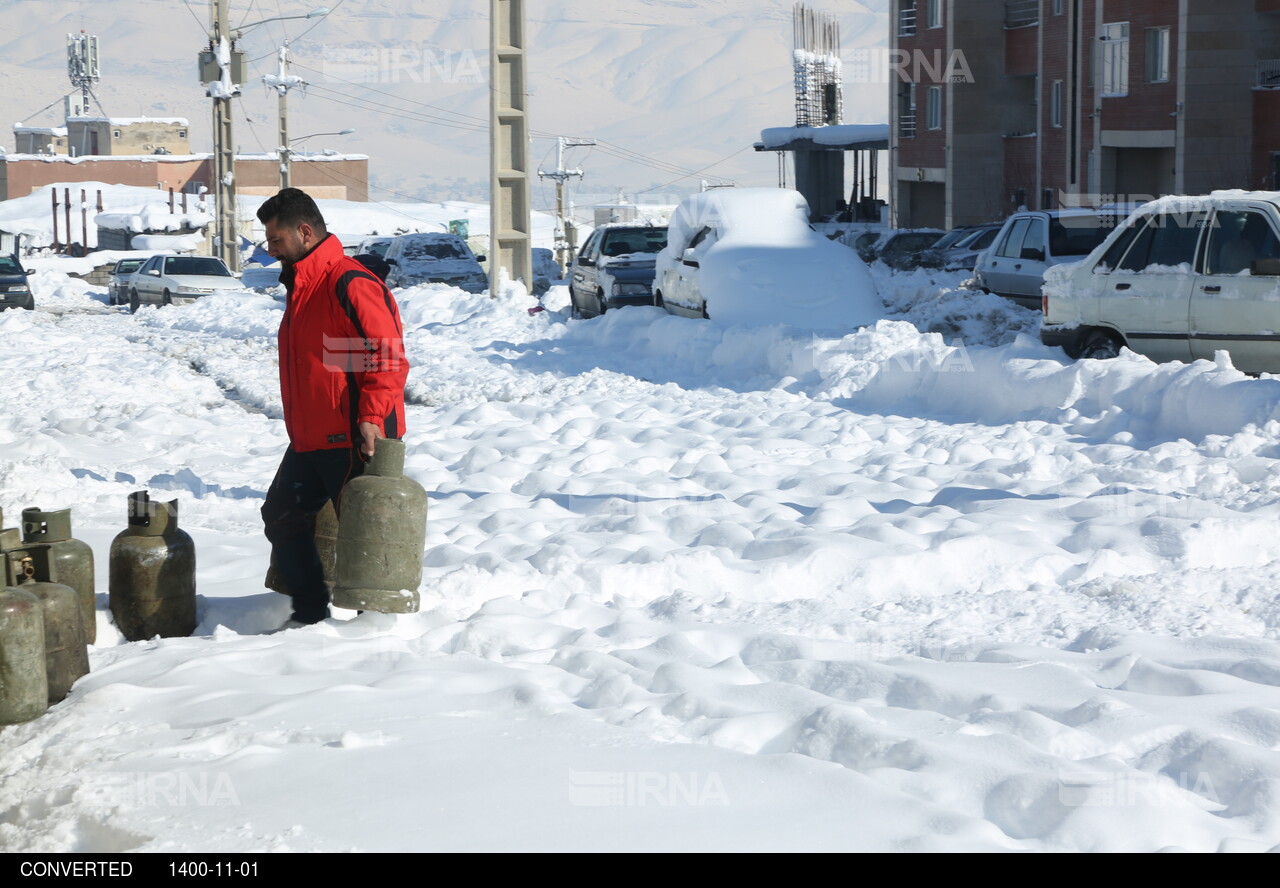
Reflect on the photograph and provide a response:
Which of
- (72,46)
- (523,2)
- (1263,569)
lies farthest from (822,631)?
(72,46)

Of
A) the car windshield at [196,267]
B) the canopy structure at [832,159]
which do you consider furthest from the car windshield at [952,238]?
the canopy structure at [832,159]

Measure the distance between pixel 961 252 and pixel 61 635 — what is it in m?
20.9

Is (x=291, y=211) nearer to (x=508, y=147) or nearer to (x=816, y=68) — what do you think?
(x=508, y=147)

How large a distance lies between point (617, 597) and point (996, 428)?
5152 mm

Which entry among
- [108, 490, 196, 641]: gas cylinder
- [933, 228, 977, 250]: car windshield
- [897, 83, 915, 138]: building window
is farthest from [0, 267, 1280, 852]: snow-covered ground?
[897, 83, 915, 138]: building window

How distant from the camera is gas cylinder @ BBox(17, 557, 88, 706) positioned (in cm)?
511

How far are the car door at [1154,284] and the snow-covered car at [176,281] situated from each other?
24305 millimetres

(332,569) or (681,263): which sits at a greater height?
(681,263)

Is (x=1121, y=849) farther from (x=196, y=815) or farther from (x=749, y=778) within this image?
(x=196, y=815)

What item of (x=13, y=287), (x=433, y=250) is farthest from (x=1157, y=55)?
(x=13, y=287)

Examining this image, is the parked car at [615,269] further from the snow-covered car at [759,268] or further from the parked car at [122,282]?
the parked car at [122,282]

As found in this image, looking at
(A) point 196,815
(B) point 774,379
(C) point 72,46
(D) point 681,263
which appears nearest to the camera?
(A) point 196,815

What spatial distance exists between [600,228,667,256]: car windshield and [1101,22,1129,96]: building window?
17556 mm

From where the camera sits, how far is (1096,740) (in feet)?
14.5
